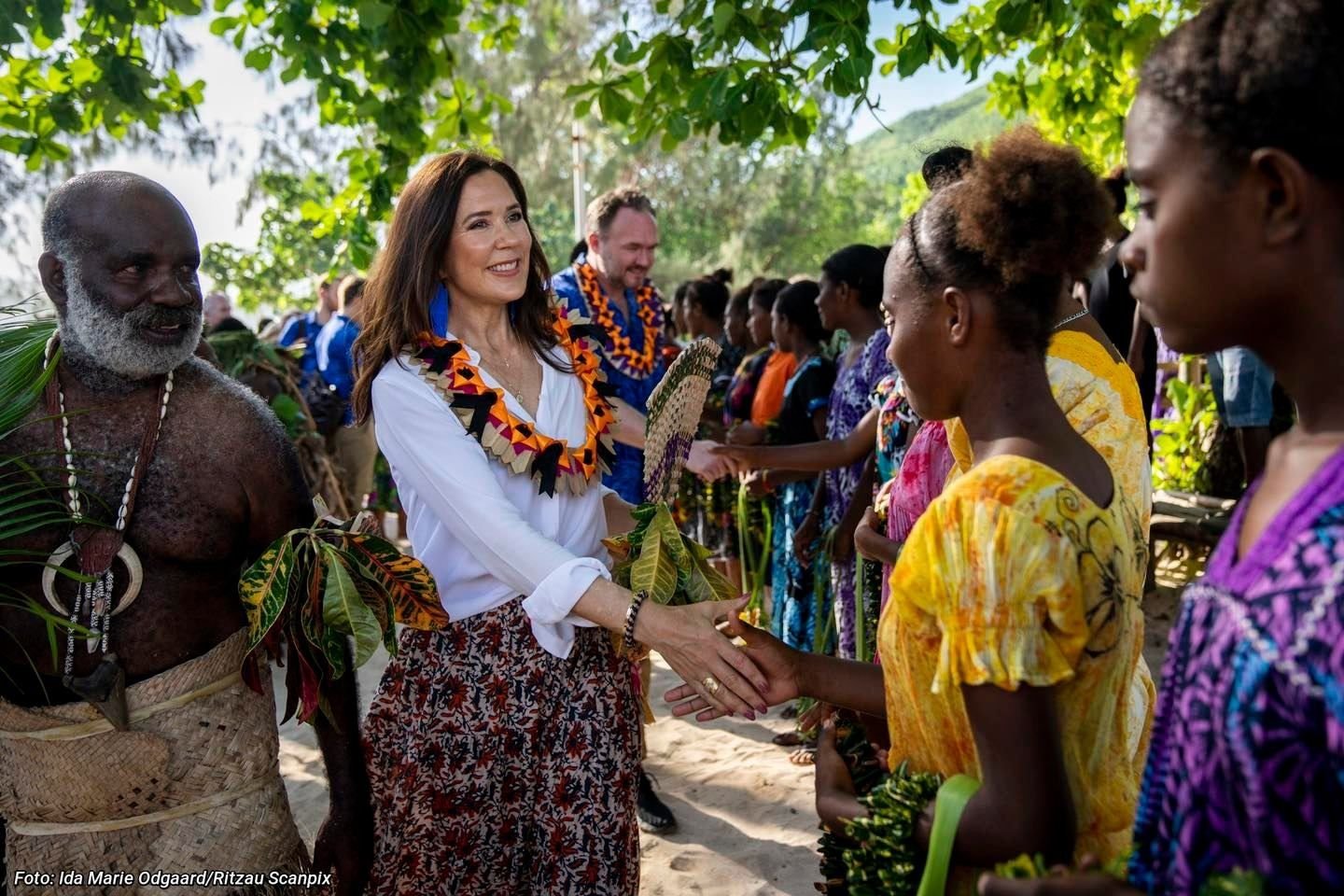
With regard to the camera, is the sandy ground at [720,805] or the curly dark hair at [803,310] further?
the curly dark hair at [803,310]

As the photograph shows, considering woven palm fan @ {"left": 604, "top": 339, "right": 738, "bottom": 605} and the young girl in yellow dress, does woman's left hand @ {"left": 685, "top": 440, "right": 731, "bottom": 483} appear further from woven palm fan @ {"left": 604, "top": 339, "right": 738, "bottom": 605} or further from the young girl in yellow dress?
the young girl in yellow dress

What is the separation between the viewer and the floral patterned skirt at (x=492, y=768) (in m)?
2.54

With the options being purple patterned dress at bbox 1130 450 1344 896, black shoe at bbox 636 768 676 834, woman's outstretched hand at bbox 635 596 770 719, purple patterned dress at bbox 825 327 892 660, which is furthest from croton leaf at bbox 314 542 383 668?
purple patterned dress at bbox 825 327 892 660

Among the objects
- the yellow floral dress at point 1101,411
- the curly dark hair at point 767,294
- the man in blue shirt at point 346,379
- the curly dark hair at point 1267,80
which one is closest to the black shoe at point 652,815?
the yellow floral dress at point 1101,411

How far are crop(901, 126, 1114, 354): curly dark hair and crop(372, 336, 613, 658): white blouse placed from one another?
1.11 meters

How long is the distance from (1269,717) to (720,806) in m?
3.80

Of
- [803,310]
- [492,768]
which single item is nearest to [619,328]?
[803,310]

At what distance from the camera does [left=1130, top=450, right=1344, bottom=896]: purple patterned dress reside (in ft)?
3.47

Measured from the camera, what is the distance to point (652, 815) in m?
4.43

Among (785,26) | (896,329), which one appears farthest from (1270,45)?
(785,26)

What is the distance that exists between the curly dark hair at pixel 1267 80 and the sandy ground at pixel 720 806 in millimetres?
3284

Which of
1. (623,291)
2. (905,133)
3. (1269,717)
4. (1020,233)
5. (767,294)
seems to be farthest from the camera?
(905,133)

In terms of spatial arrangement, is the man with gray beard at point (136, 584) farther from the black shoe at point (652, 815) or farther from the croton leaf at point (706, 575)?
the black shoe at point (652, 815)

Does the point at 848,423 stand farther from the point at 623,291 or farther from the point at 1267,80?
the point at 1267,80
